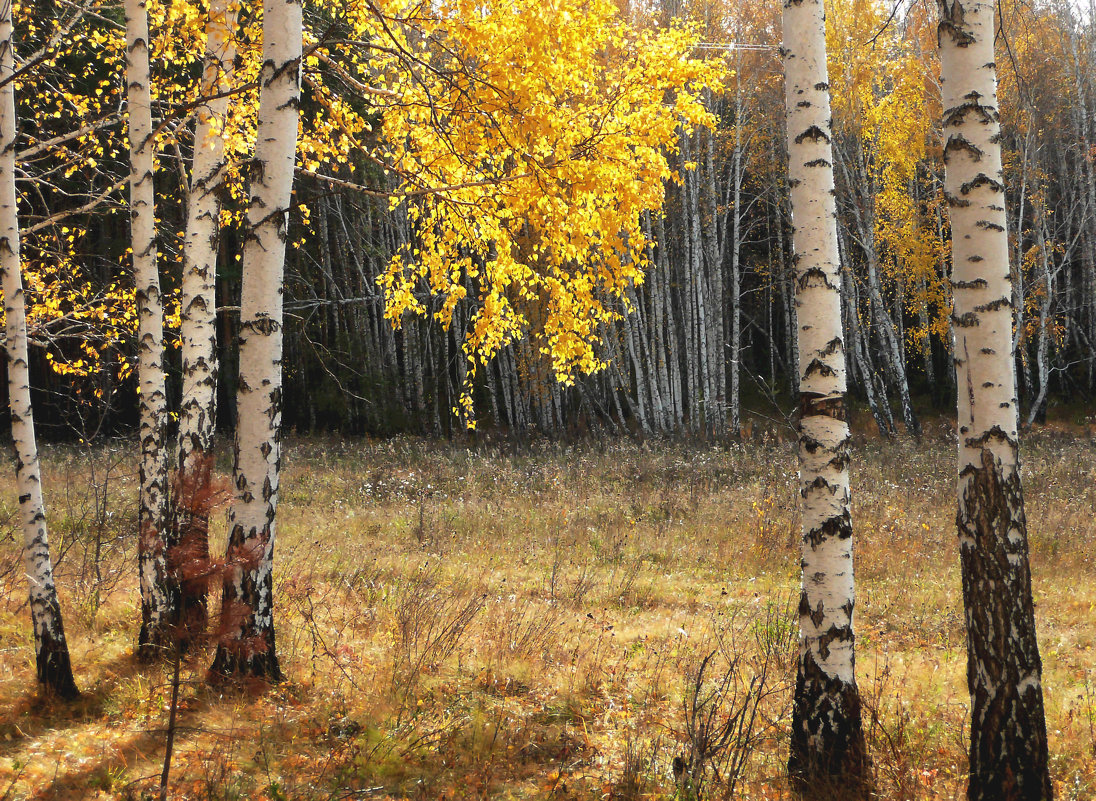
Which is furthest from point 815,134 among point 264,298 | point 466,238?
point 466,238

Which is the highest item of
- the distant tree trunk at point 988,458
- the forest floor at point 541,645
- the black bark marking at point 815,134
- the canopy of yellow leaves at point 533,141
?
the canopy of yellow leaves at point 533,141

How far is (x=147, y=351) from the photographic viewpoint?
4.82m

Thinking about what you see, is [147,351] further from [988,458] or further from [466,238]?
[988,458]

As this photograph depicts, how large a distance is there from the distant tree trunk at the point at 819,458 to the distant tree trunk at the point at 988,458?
0.49m

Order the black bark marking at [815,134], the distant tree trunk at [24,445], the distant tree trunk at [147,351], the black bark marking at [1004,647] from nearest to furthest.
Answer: the black bark marking at [1004,647] < the black bark marking at [815,134] < the distant tree trunk at [24,445] < the distant tree trunk at [147,351]

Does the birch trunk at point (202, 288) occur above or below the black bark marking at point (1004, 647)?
above

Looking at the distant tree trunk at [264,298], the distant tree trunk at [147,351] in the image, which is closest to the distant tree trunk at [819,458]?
the distant tree trunk at [264,298]

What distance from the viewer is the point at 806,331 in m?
3.46

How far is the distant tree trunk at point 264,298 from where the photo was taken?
158 inches

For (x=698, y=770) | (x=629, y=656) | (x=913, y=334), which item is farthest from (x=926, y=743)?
(x=913, y=334)

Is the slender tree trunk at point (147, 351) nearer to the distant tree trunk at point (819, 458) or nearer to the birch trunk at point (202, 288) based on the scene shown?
the birch trunk at point (202, 288)

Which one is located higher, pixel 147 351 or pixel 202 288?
pixel 202 288

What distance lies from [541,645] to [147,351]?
328 cm

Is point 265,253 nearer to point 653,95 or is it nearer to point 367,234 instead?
point 653,95
